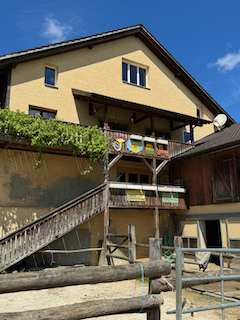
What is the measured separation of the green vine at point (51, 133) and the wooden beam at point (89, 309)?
9876 millimetres

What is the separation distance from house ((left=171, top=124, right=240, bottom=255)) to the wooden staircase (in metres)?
6.20

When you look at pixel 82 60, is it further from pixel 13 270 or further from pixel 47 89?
pixel 13 270

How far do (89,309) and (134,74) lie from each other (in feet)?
59.9

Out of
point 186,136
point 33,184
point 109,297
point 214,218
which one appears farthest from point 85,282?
point 186,136

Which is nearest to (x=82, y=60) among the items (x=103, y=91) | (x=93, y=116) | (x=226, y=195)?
(x=103, y=91)

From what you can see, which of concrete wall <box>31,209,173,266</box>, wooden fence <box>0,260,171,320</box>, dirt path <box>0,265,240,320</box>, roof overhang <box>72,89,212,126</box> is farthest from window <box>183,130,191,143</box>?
wooden fence <box>0,260,171,320</box>

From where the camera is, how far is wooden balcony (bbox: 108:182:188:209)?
1503cm

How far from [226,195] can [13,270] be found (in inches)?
434

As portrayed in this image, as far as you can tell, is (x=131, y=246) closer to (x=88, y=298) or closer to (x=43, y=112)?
(x=88, y=298)

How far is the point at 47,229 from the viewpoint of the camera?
39.8 feet

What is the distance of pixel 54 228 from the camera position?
1236cm

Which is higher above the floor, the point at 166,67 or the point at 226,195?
the point at 166,67

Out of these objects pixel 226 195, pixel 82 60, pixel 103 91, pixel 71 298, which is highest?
pixel 82 60

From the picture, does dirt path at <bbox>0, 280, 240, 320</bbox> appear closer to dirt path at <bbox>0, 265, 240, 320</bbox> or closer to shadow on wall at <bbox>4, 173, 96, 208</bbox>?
dirt path at <bbox>0, 265, 240, 320</bbox>
